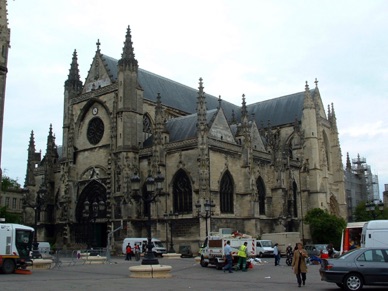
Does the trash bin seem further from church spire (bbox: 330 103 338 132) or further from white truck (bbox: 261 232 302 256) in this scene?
church spire (bbox: 330 103 338 132)

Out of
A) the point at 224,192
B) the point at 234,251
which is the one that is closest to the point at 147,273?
the point at 234,251

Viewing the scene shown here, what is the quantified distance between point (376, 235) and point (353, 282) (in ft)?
14.8

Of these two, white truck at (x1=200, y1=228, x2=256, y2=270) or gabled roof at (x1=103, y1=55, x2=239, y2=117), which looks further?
gabled roof at (x1=103, y1=55, x2=239, y2=117)

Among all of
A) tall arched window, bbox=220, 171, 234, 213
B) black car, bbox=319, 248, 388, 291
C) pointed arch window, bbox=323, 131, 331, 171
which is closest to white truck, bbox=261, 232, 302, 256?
tall arched window, bbox=220, 171, 234, 213

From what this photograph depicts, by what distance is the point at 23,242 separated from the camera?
2228 centimetres

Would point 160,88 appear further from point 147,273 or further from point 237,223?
point 147,273

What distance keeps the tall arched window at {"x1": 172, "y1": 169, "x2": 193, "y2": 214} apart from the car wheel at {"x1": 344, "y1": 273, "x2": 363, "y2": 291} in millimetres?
25606

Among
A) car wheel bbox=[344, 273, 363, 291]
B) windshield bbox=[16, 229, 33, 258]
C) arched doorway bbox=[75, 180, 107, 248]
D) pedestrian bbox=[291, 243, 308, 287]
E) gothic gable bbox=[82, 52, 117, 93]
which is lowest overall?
car wheel bbox=[344, 273, 363, 291]

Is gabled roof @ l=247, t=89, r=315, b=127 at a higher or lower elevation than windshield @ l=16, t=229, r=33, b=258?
higher

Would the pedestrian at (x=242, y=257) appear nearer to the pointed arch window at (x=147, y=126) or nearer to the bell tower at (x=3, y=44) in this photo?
the bell tower at (x=3, y=44)

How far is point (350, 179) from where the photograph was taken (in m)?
79.8

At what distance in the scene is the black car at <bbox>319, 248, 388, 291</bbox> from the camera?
13609mm

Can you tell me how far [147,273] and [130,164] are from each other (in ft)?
78.7

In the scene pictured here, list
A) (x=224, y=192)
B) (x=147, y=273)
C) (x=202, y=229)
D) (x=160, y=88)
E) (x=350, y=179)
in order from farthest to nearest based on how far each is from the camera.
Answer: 1. (x=350, y=179)
2. (x=160, y=88)
3. (x=224, y=192)
4. (x=202, y=229)
5. (x=147, y=273)
